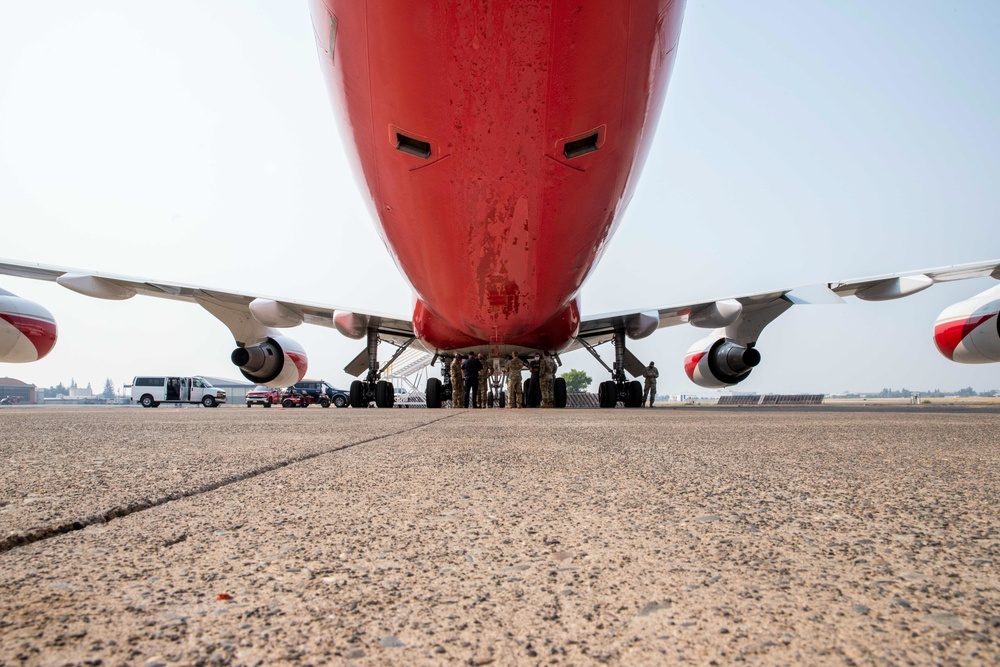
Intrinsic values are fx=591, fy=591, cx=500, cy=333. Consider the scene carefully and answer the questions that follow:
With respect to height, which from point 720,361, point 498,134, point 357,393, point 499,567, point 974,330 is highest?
point 498,134

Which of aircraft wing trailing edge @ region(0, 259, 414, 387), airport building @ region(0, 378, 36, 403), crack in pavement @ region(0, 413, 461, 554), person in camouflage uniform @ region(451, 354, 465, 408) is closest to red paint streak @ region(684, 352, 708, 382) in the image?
person in camouflage uniform @ region(451, 354, 465, 408)

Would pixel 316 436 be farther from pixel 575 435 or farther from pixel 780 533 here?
pixel 780 533

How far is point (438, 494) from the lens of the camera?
1.33 m

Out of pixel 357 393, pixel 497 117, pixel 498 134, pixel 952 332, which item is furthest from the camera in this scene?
pixel 357 393

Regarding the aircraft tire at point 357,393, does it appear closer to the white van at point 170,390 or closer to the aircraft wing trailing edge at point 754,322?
the aircraft wing trailing edge at point 754,322

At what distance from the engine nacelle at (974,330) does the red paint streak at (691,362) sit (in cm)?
398

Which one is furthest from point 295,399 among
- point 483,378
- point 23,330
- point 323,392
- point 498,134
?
point 498,134

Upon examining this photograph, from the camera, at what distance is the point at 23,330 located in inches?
396

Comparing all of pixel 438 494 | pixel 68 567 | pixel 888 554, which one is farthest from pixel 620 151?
pixel 68 567

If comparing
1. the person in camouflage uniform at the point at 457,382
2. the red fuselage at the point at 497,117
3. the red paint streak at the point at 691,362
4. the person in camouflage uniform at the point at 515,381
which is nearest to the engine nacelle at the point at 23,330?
the person in camouflage uniform at the point at 457,382

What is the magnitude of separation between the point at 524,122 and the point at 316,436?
7.16ft

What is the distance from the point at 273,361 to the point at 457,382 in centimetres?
360

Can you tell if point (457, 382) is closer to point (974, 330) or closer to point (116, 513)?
point (974, 330)

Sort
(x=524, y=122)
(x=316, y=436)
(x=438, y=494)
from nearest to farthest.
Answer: (x=438, y=494) < (x=316, y=436) < (x=524, y=122)
